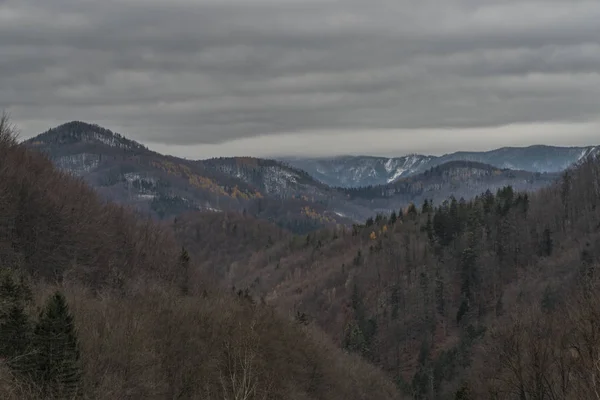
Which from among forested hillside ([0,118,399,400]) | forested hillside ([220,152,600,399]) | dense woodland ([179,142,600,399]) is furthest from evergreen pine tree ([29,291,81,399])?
dense woodland ([179,142,600,399])

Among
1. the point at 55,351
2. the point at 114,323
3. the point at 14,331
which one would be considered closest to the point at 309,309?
the point at 114,323

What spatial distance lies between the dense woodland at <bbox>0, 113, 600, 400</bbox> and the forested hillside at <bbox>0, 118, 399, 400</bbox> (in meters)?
0.13

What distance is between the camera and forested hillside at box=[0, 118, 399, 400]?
23906 millimetres

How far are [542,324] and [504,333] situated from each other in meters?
7.86

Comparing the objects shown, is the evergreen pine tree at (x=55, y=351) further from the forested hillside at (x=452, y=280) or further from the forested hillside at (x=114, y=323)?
the forested hillside at (x=452, y=280)

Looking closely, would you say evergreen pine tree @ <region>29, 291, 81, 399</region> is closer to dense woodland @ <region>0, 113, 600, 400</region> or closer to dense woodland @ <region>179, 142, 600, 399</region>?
dense woodland @ <region>0, 113, 600, 400</region>

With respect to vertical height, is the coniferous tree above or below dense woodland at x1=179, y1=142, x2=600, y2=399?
above

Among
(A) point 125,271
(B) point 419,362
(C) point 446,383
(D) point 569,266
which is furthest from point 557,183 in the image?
(A) point 125,271

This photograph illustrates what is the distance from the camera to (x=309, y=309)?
164 meters

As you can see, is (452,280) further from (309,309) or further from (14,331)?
(14,331)

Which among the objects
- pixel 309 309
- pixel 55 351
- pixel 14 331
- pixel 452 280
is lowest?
pixel 309 309

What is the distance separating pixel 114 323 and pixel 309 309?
133605 mm

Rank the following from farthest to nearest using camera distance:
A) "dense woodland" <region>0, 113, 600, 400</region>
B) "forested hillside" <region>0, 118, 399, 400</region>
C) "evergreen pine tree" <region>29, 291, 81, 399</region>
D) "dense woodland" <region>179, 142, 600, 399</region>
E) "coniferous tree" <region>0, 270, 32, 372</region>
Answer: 1. "dense woodland" <region>179, 142, 600, 399</region>
2. "dense woodland" <region>0, 113, 600, 400</region>
3. "coniferous tree" <region>0, 270, 32, 372</region>
4. "forested hillside" <region>0, 118, 399, 400</region>
5. "evergreen pine tree" <region>29, 291, 81, 399</region>

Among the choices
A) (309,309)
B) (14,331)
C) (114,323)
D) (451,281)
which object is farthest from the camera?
(309,309)
